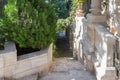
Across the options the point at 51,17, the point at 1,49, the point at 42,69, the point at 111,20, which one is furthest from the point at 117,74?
the point at 111,20

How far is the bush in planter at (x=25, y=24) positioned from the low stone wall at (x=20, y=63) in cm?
19

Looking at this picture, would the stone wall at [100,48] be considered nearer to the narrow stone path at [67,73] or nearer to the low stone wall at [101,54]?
the low stone wall at [101,54]

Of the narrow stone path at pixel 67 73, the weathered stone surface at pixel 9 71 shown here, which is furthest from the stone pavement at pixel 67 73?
the weathered stone surface at pixel 9 71

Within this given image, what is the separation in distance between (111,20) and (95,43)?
216cm

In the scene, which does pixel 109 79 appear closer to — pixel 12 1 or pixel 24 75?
pixel 24 75

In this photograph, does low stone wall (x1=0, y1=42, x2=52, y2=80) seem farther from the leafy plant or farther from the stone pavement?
the leafy plant

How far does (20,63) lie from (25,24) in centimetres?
72

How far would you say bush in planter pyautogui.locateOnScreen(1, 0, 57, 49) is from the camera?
15.4 ft

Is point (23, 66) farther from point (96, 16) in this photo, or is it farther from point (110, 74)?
point (96, 16)

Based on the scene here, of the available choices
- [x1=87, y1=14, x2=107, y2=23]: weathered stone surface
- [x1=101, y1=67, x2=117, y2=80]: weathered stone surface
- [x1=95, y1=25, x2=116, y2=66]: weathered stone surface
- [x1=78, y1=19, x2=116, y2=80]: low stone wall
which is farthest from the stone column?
[x1=101, y1=67, x2=117, y2=80]: weathered stone surface

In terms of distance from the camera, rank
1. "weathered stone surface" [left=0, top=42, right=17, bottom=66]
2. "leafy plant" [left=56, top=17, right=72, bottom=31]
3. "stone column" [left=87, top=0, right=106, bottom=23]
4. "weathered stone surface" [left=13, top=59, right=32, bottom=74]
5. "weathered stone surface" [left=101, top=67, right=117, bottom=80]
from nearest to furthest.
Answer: "weathered stone surface" [left=101, top=67, right=117, bottom=80] < "weathered stone surface" [left=0, top=42, right=17, bottom=66] < "weathered stone surface" [left=13, top=59, right=32, bottom=74] < "stone column" [left=87, top=0, right=106, bottom=23] < "leafy plant" [left=56, top=17, right=72, bottom=31]

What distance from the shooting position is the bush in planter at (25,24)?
4.68 m

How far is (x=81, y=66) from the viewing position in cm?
→ 587

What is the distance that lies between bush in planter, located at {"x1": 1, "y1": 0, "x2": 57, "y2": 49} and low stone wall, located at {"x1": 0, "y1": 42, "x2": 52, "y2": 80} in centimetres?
19
